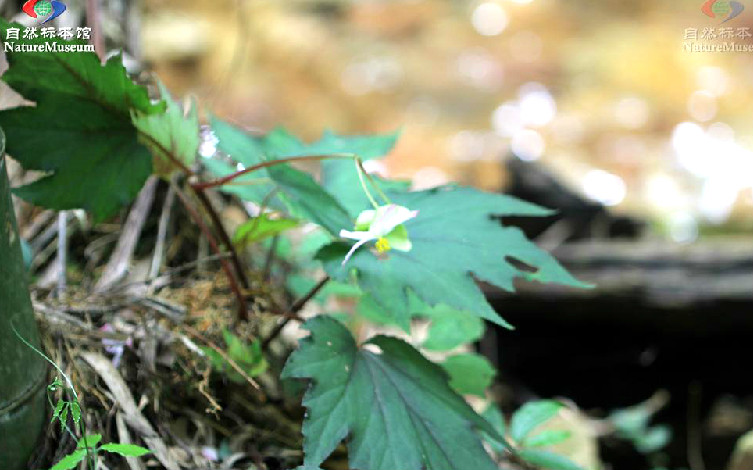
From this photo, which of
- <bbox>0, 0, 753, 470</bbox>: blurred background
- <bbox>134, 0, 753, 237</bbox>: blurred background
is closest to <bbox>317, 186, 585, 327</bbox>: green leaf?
<bbox>0, 0, 753, 470</bbox>: blurred background

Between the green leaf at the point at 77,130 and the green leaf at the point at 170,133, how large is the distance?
0.06 feet

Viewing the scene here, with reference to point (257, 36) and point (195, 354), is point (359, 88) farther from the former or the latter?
point (195, 354)

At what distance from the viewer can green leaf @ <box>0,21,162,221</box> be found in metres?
0.81

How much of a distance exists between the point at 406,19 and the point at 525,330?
4.72m

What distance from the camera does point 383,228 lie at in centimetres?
73

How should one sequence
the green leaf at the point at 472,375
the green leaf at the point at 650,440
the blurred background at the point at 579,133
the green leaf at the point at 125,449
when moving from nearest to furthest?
the green leaf at the point at 125,449
the green leaf at the point at 472,375
the green leaf at the point at 650,440
the blurred background at the point at 579,133

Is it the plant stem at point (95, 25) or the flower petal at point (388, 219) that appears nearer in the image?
the flower petal at point (388, 219)

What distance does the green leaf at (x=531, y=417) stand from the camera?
3.51ft

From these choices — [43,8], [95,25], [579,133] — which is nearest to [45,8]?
[43,8]

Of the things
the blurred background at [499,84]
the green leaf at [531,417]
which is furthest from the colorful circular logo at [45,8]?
the blurred background at [499,84]

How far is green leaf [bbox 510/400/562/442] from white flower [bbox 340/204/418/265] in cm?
48

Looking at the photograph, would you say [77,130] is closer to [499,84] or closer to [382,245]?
[382,245]

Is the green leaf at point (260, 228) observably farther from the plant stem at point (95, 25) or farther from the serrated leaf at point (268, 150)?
the plant stem at point (95, 25)

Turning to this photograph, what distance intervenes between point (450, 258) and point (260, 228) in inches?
11.8
